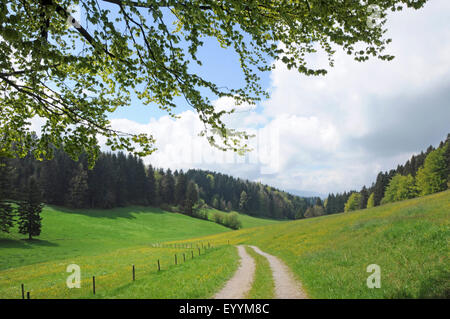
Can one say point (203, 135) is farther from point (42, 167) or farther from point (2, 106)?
point (42, 167)

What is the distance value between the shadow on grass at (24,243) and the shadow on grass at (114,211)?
1006 inches

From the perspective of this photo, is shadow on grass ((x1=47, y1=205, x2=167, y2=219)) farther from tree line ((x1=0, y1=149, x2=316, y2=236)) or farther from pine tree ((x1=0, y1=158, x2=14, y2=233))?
pine tree ((x1=0, y1=158, x2=14, y2=233))

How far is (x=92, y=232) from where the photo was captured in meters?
63.7

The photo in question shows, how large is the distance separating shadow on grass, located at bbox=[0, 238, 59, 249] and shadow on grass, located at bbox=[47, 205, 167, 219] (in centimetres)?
2556

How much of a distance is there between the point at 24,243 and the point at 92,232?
52.2 feet

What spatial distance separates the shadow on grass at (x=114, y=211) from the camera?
78025mm

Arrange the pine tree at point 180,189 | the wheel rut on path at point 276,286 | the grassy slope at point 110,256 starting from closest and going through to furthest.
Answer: the wheel rut on path at point 276,286, the grassy slope at point 110,256, the pine tree at point 180,189

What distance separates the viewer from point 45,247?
48.0 metres

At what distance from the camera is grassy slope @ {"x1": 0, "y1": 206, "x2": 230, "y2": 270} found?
145ft

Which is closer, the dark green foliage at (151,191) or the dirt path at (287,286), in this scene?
the dirt path at (287,286)

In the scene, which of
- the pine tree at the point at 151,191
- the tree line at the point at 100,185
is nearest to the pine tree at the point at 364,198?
the tree line at the point at 100,185

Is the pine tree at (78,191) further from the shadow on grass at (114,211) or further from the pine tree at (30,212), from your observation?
the pine tree at (30,212)

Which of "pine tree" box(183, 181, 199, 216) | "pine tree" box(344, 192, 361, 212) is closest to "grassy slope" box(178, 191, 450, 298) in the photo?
"pine tree" box(183, 181, 199, 216)
